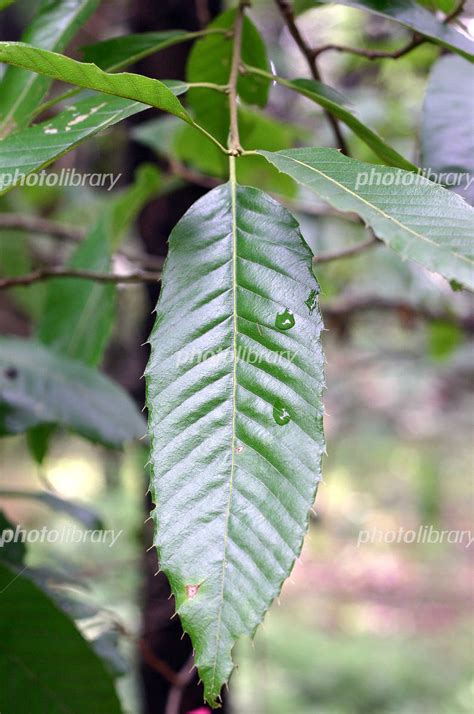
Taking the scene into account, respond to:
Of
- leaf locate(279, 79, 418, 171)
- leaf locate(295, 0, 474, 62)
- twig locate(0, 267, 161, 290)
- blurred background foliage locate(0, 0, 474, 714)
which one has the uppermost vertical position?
leaf locate(295, 0, 474, 62)

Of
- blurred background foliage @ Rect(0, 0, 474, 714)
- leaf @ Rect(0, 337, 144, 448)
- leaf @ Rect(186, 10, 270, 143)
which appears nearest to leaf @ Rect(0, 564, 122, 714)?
blurred background foliage @ Rect(0, 0, 474, 714)

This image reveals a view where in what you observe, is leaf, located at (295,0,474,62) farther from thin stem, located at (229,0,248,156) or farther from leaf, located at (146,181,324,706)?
leaf, located at (146,181,324,706)

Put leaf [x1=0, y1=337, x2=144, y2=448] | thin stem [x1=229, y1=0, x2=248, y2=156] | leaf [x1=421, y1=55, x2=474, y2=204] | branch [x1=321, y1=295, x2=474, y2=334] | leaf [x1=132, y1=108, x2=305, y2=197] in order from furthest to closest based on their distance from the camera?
branch [x1=321, y1=295, x2=474, y2=334]
leaf [x1=132, y1=108, x2=305, y2=197]
leaf [x1=0, y1=337, x2=144, y2=448]
leaf [x1=421, y1=55, x2=474, y2=204]
thin stem [x1=229, y1=0, x2=248, y2=156]

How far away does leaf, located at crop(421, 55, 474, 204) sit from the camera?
2.58 ft

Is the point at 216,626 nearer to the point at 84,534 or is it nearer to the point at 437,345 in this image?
the point at 84,534

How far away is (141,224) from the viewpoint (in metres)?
1.80

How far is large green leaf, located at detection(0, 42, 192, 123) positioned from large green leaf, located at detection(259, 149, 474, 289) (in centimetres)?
10

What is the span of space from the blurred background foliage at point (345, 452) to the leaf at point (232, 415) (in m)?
0.15

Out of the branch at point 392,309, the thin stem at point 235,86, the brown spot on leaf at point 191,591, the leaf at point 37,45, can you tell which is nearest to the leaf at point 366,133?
the thin stem at point 235,86

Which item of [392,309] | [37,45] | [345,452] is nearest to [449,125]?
[37,45]

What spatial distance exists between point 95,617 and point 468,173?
81 centimetres

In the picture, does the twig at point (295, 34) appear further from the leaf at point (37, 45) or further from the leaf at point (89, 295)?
the leaf at point (89, 295)

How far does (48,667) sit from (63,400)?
420 mm

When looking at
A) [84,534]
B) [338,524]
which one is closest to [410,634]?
[338,524]
